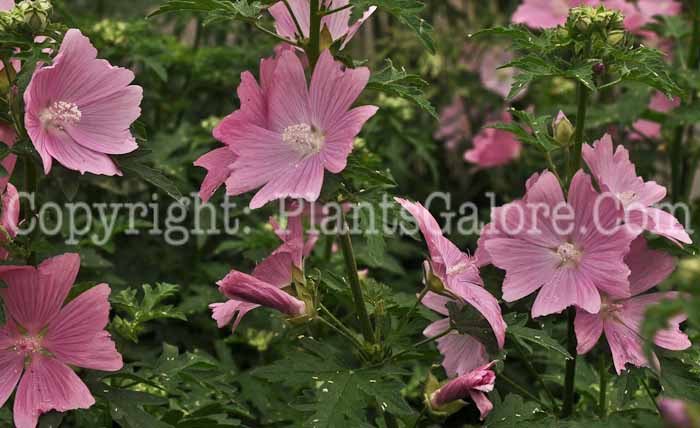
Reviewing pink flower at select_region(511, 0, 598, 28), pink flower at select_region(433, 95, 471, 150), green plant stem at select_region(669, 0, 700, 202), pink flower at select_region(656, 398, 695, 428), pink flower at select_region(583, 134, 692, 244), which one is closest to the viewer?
pink flower at select_region(656, 398, 695, 428)

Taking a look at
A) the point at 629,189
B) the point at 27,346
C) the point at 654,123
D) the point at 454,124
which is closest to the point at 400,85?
the point at 629,189

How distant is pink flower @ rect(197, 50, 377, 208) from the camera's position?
1267 mm

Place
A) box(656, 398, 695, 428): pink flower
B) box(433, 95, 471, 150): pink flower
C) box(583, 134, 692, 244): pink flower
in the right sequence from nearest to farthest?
box(656, 398, 695, 428): pink flower
box(583, 134, 692, 244): pink flower
box(433, 95, 471, 150): pink flower

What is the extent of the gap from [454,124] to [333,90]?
192 centimetres

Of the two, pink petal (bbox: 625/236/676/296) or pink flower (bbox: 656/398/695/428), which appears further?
pink petal (bbox: 625/236/676/296)

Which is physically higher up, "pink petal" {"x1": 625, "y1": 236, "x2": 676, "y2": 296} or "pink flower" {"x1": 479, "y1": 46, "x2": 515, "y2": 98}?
"pink flower" {"x1": 479, "y1": 46, "x2": 515, "y2": 98}

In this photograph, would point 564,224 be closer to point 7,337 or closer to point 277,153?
point 277,153

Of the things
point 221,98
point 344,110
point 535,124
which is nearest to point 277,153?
point 344,110

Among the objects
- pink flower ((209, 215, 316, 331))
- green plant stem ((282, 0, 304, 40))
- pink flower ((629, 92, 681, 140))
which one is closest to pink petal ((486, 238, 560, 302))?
pink flower ((209, 215, 316, 331))

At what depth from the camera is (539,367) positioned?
2.35 m

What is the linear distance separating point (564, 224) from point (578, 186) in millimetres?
58

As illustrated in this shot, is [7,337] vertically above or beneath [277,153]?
beneath

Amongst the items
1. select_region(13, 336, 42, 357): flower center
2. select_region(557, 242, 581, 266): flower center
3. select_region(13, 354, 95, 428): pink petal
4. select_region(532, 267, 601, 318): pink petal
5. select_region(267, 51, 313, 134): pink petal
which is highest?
select_region(267, 51, 313, 134): pink petal

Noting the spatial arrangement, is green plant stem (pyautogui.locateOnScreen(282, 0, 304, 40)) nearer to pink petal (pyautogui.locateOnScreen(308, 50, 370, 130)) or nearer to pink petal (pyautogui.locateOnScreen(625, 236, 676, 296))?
pink petal (pyautogui.locateOnScreen(308, 50, 370, 130))
